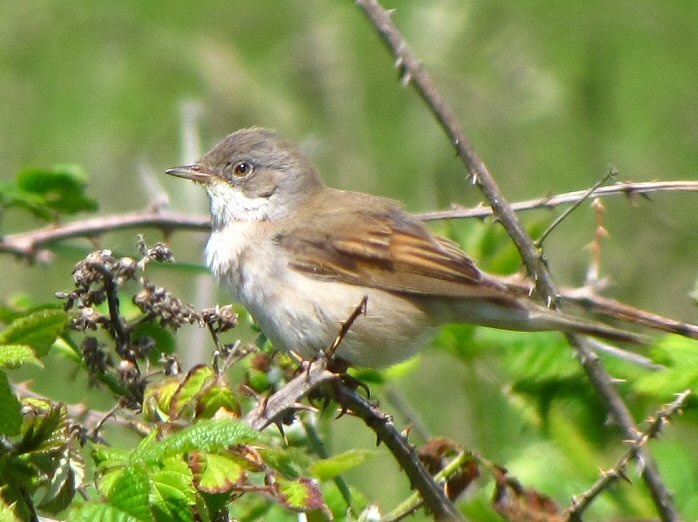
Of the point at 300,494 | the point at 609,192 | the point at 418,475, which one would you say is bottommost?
the point at 300,494

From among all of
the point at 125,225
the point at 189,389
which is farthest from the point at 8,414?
the point at 125,225

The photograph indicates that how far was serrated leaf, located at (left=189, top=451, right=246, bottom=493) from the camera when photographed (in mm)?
2107

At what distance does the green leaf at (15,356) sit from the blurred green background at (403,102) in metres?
4.29

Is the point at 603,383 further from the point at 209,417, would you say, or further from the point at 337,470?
the point at 209,417

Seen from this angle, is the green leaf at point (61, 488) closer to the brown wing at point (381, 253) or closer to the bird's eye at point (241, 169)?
the brown wing at point (381, 253)

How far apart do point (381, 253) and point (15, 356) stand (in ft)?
8.20

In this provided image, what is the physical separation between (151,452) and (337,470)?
499mm

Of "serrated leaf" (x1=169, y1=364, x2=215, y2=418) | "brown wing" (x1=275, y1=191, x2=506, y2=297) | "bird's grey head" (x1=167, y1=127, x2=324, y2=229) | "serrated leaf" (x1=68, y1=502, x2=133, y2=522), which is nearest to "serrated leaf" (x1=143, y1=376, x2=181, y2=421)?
"serrated leaf" (x1=169, y1=364, x2=215, y2=418)

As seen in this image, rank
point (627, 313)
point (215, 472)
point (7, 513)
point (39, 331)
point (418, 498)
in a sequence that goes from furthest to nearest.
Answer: point (627, 313)
point (418, 498)
point (39, 331)
point (215, 472)
point (7, 513)

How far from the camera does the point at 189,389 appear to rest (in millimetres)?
2506

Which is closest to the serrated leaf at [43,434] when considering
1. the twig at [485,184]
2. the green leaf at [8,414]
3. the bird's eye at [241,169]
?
the green leaf at [8,414]

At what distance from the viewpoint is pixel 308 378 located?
2.48 m

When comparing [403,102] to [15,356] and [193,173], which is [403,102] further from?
[15,356]

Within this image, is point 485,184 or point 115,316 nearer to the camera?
point 115,316
